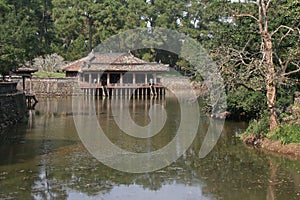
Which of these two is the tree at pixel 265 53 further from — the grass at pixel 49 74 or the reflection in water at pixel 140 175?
the grass at pixel 49 74

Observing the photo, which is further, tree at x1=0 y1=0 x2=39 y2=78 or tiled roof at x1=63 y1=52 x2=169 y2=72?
tiled roof at x1=63 y1=52 x2=169 y2=72

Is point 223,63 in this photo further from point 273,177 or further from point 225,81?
point 273,177

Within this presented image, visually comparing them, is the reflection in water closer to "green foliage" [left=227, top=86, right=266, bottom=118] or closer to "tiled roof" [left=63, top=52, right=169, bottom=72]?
"green foliage" [left=227, top=86, right=266, bottom=118]

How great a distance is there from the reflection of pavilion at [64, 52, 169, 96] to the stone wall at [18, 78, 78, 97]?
4.84ft

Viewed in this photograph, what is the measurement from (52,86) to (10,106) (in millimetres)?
25162

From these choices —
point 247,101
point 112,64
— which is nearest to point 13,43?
point 247,101

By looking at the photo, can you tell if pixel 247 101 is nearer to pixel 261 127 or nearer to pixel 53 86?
pixel 261 127

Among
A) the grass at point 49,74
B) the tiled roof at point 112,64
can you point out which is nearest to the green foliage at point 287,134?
the tiled roof at point 112,64

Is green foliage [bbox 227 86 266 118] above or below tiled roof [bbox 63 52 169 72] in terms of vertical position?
below

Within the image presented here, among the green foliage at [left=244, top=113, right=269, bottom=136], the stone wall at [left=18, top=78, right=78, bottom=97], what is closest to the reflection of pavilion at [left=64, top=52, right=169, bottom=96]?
the stone wall at [left=18, top=78, right=78, bottom=97]

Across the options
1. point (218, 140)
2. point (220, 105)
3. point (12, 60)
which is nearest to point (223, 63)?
point (218, 140)

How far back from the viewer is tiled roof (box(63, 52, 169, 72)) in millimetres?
51175

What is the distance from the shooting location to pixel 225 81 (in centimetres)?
1895

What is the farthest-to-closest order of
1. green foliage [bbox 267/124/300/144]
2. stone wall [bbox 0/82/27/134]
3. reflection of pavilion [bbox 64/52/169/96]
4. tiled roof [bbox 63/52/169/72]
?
tiled roof [bbox 63/52/169/72]
reflection of pavilion [bbox 64/52/169/96]
stone wall [bbox 0/82/27/134]
green foliage [bbox 267/124/300/144]
